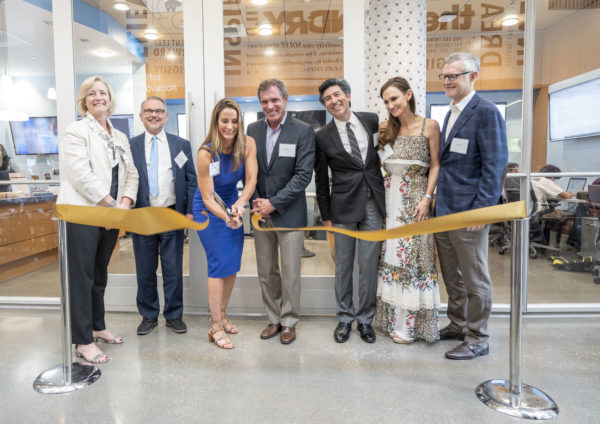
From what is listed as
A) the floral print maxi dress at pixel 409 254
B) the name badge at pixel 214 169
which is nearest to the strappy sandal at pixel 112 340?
the name badge at pixel 214 169

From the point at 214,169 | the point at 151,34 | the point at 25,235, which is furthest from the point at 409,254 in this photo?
the point at 25,235

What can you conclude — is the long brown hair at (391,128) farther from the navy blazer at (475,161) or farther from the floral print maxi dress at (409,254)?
the navy blazer at (475,161)

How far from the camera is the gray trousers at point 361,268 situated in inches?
101

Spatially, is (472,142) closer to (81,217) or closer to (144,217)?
(144,217)

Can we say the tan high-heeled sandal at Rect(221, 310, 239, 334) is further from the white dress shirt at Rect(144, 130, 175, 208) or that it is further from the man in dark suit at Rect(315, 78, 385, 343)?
the white dress shirt at Rect(144, 130, 175, 208)

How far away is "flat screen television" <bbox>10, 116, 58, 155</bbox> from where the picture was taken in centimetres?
343

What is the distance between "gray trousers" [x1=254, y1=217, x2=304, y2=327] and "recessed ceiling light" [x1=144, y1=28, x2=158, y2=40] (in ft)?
6.02

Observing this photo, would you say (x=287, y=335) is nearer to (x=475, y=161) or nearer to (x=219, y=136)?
(x=219, y=136)

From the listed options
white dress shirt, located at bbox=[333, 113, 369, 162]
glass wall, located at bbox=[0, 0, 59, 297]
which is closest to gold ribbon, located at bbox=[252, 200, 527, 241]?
white dress shirt, located at bbox=[333, 113, 369, 162]

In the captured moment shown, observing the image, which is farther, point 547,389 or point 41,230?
point 41,230

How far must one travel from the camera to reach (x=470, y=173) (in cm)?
222

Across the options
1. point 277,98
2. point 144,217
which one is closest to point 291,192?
point 277,98

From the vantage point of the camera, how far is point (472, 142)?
2.19m

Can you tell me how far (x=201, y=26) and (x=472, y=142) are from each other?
2245 millimetres
